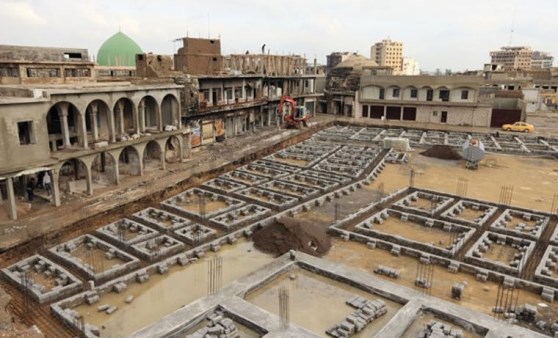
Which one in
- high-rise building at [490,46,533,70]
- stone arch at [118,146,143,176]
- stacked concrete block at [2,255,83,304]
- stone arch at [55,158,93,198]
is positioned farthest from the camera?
high-rise building at [490,46,533,70]

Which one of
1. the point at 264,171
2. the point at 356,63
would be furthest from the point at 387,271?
the point at 356,63

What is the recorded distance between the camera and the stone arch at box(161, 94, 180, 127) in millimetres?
33469

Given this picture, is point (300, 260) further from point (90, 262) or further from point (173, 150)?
point (173, 150)

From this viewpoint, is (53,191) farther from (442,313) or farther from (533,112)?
(533,112)

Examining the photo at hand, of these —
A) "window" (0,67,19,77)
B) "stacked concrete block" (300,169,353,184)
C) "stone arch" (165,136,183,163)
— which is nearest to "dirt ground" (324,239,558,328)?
"stacked concrete block" (300,169,353,184)

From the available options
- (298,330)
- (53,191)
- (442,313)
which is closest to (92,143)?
(53,191)

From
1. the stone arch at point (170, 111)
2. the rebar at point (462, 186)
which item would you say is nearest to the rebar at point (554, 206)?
the rebar at point (462, 186)

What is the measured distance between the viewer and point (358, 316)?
13.0 metres

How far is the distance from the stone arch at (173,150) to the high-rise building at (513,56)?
5723 inches

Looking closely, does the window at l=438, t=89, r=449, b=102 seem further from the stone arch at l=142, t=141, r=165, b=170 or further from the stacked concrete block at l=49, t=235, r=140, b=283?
the stacked concrete block at l=49, t=235, r=140, b=283

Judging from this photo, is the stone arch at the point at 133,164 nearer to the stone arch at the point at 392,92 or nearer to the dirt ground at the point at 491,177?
the dirt ground at the point at 491,177

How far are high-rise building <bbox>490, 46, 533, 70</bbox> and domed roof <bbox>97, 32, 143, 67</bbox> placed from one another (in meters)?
133

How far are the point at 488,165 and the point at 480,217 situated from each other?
42.8 ft

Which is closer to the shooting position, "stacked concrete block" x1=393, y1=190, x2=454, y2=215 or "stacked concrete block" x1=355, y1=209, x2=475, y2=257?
"stacked concrete block" x1=355, y1=209, x2=475, y2=257
